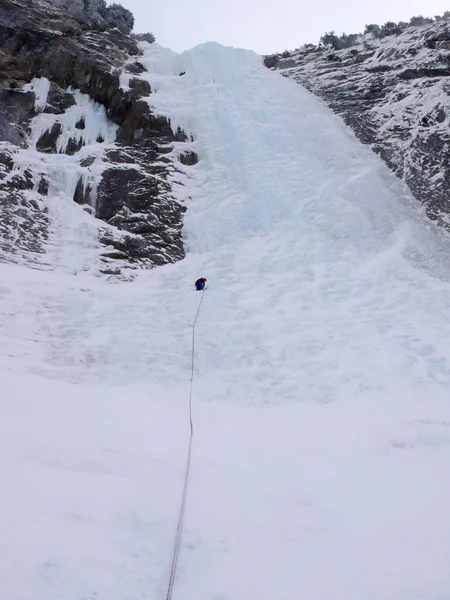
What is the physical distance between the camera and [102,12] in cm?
2581

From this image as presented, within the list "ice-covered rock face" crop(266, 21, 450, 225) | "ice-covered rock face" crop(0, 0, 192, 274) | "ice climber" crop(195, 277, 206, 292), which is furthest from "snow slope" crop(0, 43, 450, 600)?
"ice-covered rock face" crop(0, 0, 192, 274)

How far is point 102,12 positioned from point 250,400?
26.6 meters

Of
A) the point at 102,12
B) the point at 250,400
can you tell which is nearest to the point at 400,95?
the point at 250,400

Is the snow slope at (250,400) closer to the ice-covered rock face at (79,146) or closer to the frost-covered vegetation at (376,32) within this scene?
the ice-covered rock face at (79,146)

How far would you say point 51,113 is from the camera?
17047 mm

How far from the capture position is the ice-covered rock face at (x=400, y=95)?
14797mm

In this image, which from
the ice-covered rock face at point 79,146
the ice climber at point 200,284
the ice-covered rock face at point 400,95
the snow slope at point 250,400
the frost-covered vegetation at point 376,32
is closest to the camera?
the snow slope at point 250,400

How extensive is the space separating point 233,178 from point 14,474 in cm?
1342

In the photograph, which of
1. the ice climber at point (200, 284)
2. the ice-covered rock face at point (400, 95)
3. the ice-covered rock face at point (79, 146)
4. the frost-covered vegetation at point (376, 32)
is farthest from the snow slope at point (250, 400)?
the frost-covered vegetation at point (376, 32)

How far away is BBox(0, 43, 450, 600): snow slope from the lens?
3148 mm

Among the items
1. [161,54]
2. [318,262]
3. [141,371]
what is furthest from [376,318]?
[161,54]

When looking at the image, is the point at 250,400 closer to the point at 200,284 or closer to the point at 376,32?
the point at 200,284

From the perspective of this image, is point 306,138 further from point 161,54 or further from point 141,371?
point 141,371

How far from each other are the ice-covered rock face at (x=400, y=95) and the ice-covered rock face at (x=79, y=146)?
23.9ft
